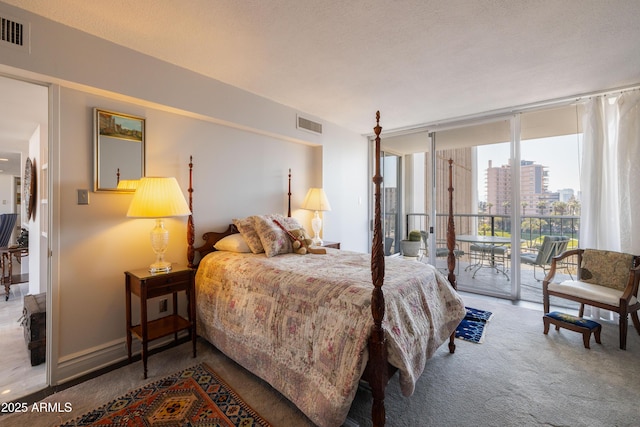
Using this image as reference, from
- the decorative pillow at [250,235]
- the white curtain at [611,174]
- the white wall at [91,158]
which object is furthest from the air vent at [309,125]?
the white curtain at [611,174]

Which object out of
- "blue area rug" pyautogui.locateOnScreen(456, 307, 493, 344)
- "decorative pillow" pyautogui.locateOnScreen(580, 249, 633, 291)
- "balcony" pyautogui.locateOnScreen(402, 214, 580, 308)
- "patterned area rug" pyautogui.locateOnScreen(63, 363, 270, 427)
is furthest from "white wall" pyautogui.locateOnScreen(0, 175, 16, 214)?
"decorative pillow" pyautogui.locateOnScreen(580, 249, 633, 291)

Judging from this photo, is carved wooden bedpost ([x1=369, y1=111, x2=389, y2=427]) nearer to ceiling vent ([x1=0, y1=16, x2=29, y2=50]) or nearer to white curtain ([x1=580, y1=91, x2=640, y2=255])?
ceiling vent ([x1=0, y1=16, x2=29, y2=50])

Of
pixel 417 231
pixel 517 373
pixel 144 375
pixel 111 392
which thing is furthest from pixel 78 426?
pixel 417 231

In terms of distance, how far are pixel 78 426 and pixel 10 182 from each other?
902cm

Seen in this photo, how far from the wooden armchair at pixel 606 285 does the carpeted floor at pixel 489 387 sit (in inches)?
13.2

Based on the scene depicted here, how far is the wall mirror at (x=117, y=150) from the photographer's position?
2.23 meters

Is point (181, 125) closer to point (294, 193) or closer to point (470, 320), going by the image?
point (294, 193)

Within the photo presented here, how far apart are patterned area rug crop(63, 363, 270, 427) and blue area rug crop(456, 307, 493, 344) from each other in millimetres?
2052

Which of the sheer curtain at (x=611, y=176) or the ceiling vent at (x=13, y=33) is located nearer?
the ceiling vent at (x=13, y=33)

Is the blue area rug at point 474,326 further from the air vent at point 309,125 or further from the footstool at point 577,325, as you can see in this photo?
the air vent at point 309,125

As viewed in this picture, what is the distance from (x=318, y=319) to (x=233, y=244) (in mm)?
1457

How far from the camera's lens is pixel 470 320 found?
9.95ft

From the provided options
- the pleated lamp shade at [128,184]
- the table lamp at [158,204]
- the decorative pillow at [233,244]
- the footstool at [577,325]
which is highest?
the pleated lamp shade at [128,184]

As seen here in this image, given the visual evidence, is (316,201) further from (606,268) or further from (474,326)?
(606,268)
